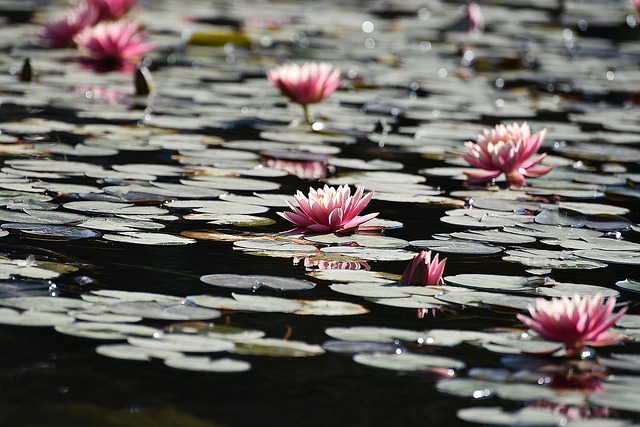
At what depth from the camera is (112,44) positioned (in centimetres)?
525

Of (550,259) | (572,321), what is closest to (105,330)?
(572,321)

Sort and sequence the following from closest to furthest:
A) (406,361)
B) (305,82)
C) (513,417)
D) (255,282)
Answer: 1. (513,417)
2. (406,361)
3. (255,282)
4. (305,82)

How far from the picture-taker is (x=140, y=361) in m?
1.85

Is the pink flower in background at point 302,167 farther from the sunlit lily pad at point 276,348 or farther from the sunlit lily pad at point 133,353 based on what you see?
the sunlit lily pad at point 133,353

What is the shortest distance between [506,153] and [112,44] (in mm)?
2530

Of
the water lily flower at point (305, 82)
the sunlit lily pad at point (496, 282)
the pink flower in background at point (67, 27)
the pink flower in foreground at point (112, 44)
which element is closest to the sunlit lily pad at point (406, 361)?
the sunlit lily pad at point (496, 282)

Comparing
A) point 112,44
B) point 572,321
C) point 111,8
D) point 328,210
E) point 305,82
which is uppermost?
point 111,8

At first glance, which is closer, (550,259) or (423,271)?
(423,271)

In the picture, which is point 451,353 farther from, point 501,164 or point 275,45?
point 275,45

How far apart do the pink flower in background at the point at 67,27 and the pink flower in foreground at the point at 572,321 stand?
13.4 ft

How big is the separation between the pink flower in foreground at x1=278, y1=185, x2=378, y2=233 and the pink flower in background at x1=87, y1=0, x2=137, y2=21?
3.77m

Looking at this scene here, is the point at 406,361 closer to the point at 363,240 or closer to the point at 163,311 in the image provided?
the point at 163,311

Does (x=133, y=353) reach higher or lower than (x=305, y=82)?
lower

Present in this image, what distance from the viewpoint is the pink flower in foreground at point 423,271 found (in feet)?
7.48
